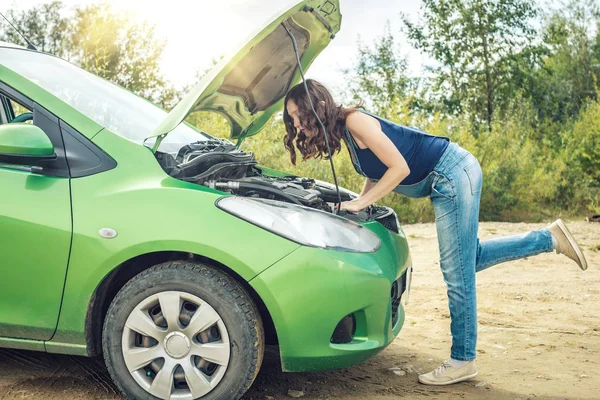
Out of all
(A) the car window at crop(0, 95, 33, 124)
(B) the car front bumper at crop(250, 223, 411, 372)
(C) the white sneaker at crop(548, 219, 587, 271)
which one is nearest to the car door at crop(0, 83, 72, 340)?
(B) the car front bumper at crop(250, 223, 411, 372)

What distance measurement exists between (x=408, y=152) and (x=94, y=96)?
1717 millimetres

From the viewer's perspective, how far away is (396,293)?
3393 mm

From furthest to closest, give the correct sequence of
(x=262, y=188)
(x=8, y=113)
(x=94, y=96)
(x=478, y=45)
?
(x=478, y=45) < (x=8, y=113) < (x=94, y=96) < (x=262, y=188)

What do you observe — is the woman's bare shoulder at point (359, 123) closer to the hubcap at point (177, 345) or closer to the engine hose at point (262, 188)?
the engine hose at point (262, 188)

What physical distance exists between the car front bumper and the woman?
55 cm

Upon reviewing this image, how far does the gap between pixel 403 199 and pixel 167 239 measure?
888 centimetres

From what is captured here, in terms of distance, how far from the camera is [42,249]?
3.04 meters

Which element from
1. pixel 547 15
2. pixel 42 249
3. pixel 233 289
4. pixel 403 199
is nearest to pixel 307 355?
pixel 233 289

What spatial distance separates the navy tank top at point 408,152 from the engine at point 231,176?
0.86ft

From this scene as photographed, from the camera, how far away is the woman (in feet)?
11.4

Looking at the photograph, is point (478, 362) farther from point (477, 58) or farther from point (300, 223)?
point (477, 58)

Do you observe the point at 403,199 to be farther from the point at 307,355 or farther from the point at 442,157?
the point at 307,355

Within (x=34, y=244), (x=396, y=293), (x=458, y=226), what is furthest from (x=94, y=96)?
(x=458, y=226)

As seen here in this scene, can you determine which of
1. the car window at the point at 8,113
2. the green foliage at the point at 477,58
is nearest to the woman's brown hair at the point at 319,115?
the car window at the point at 8,113
